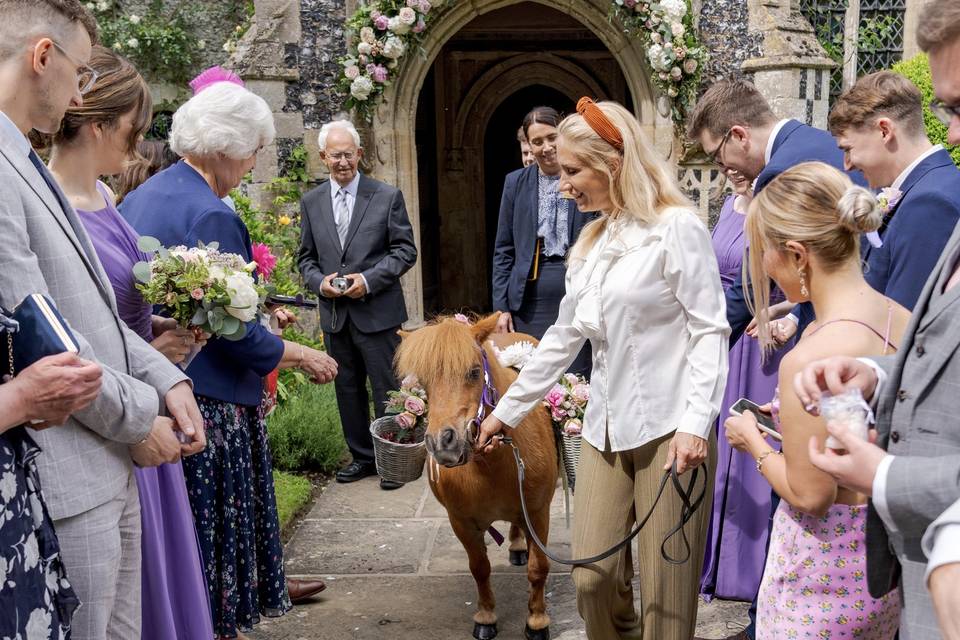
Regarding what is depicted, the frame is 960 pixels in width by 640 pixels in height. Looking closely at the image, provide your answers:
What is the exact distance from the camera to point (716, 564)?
4.59 meters

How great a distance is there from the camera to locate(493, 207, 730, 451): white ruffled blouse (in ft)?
10.4

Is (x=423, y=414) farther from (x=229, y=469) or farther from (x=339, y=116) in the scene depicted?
(x=339, y=116)

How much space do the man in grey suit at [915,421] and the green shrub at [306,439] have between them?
5525mm

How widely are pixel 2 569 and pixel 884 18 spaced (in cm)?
1020

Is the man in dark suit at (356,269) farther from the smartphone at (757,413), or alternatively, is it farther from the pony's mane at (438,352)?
the smartphone at (757,413)

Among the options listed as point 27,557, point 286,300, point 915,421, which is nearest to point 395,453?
point 286,300

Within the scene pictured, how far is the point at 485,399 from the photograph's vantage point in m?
3.95

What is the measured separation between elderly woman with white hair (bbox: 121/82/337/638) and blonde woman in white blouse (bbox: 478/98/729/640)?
1148mm

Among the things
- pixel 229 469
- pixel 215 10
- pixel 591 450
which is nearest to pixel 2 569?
pixel 229 469

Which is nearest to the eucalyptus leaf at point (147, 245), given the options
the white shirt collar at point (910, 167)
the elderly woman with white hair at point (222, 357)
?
the elderly woman with white hair at point (222, 357)

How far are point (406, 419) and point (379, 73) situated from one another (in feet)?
16.9

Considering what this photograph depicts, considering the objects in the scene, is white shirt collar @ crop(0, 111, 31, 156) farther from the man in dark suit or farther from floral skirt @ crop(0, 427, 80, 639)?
the man in dark suit

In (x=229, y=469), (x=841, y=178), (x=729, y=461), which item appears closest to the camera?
(x=841, y=178)

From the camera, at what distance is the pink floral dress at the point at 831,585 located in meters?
2.45
